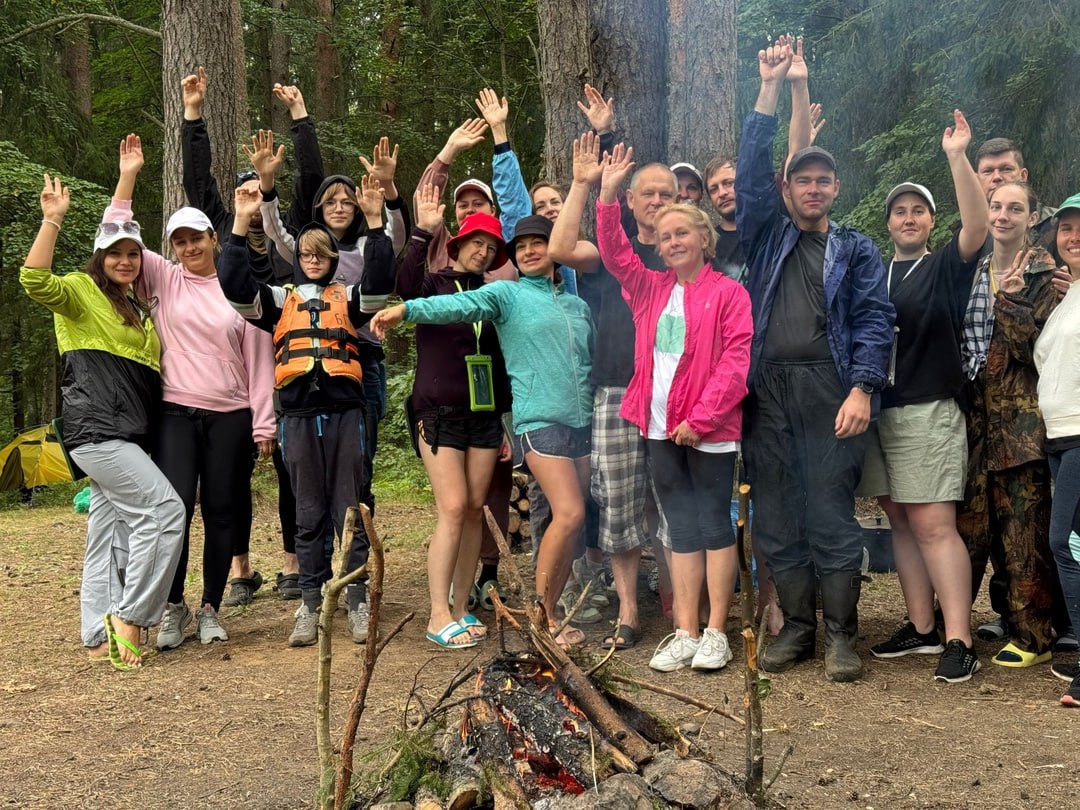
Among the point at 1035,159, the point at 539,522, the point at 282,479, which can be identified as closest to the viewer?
the point at 539,522

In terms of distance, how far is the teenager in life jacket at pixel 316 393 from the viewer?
4.87m

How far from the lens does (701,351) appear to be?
14.3 feet

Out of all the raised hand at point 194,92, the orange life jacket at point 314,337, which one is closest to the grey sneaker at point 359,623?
the orange life jacket at point 314,337

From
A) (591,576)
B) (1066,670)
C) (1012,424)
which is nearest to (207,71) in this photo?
(591,576)

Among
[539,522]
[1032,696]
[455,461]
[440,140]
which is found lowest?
[1032,696]

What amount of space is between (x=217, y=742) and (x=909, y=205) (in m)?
3.79

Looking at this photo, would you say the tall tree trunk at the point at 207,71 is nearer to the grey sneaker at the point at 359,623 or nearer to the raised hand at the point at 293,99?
the raised hand at the point at 293,99

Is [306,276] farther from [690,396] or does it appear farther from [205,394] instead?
[690,396]

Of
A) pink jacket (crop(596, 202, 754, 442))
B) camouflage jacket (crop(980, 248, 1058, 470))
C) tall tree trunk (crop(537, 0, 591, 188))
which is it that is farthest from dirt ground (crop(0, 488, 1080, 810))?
tall tree trunk (crop(537, 0, 591, 188))

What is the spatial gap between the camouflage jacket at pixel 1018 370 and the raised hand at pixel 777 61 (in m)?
1.33

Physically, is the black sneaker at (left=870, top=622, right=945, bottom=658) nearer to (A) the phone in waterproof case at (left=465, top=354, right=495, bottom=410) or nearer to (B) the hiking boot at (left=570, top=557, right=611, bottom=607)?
(B) the hiking boot at (left=570, top=557, right=611, bottom=607)

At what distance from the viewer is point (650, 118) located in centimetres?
593

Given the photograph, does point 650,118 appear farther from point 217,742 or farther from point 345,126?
point 345,126

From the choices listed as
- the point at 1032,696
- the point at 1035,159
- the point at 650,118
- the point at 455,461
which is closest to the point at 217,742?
the point at 455,461
